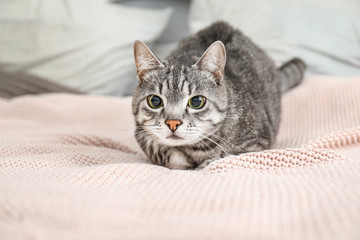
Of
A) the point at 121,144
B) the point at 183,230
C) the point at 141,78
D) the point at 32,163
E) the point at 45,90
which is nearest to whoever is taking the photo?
the point at 183,230

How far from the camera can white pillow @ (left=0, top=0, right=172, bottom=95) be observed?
2148mm

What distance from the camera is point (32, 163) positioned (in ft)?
3.73

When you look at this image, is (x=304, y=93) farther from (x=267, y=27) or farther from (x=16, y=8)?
(x=16, y=8)

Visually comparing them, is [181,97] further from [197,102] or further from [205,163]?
[205,163]

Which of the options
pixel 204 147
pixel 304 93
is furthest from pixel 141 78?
pixel 304 93

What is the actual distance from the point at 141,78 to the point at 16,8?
1.29 meters

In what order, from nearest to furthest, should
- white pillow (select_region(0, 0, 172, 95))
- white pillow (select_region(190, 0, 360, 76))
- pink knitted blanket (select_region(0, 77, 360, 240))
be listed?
pink knitted blanket (select_region(0, 77, 360, 240)) < white pillow (select_region(190, 0, 360, 76)) < white pillow (select_region(0, 0, 172, 95))

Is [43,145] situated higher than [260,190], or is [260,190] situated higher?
[260,190]

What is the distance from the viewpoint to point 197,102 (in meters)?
1.18

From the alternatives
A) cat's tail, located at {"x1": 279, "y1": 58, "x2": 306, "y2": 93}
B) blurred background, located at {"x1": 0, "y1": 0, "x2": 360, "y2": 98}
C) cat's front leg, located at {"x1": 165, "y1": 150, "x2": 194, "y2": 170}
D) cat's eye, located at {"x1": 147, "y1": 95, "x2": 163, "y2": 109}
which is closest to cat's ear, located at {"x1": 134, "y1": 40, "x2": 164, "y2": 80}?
cat's eye, located at {"x1": 147, "y1": 95, "x2": 163, "y2": 109}

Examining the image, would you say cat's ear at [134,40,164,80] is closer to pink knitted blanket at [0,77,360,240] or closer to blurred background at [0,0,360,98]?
pink knitted blanket at [0,77,360,240]

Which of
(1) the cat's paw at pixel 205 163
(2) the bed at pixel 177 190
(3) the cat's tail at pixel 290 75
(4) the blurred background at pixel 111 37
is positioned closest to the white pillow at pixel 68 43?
(4) the blurred background at pixel 111 37

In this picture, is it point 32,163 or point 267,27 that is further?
point 267,27

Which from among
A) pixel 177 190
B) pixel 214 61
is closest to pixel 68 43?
pixel 214 61
